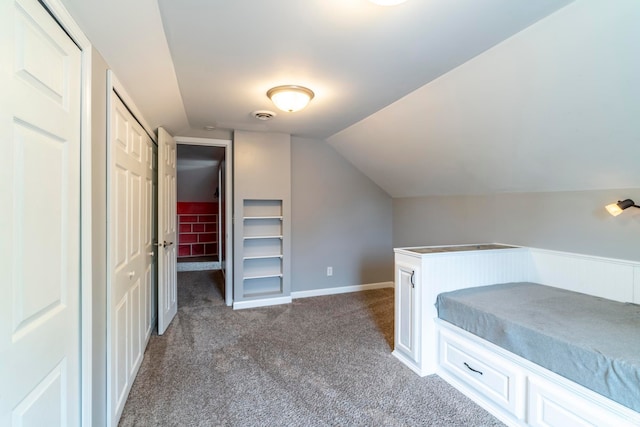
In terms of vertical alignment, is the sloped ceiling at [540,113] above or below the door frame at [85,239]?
above

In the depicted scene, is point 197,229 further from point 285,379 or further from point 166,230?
point 285,379

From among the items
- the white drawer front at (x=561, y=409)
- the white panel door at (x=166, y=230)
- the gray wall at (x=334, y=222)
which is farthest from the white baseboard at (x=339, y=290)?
the white drawer front at (x=561, y=409)

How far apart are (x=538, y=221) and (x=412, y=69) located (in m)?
1.75

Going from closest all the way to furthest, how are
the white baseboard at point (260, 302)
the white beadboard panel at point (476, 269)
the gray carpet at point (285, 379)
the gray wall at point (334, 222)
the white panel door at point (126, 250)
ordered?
1. the white panel door at point (126, 250)
2. the gray carpet at point (285, 379)
3. the white beadboard panel at point (476, 269)
4. the white baseboard at point (260, 302)
5. the gray wall at point (334, 222)

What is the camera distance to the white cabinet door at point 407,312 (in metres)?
2.29

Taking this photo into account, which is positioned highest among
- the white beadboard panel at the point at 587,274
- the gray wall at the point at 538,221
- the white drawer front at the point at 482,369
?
the gray wall at the point at 538,221

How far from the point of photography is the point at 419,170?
3.46 m

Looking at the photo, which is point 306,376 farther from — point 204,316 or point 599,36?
point 599,36

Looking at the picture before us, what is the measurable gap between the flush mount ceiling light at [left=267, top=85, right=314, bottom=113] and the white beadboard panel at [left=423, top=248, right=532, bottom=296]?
5.19 feet

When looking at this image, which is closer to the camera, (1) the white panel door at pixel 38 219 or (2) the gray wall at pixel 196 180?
(1) the white panel door at pixel 38 219

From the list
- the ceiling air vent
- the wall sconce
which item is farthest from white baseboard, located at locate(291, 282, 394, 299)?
the wall sconce

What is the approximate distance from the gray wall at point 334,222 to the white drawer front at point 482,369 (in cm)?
224

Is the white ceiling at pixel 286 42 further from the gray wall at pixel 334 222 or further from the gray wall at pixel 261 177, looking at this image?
the gray wall at pixel 334 222

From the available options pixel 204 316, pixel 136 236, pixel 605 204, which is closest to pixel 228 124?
pixel 136 236
